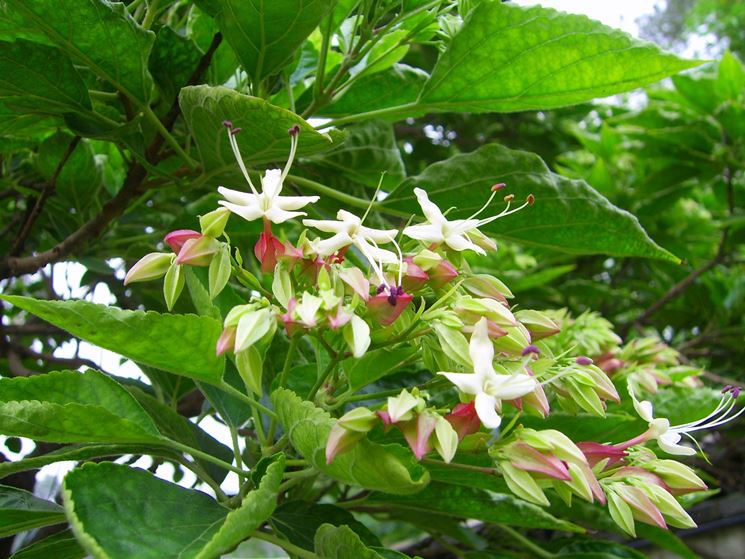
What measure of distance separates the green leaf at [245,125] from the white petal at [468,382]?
30 centimetres

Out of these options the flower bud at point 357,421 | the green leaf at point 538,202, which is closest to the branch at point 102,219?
the green leaf at point 538,202

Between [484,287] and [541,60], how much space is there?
1.09 feet

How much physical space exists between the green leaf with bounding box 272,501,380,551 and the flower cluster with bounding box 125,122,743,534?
0.14 metres

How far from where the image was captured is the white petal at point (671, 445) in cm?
67

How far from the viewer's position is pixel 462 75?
894 millimetres

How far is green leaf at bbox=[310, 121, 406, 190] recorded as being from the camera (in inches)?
41.8

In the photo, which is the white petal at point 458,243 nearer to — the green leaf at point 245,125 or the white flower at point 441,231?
the white flower at point 441,231

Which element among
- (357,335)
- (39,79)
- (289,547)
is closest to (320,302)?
(357,335)

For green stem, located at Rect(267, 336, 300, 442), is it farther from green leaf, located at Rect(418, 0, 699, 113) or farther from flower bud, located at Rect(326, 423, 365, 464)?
green leaf, located at Rect(418, 0, 699, 113)

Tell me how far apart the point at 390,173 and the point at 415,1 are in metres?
0.28

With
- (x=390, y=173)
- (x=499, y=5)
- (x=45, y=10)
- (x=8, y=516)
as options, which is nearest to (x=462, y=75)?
(x=499, y=5)

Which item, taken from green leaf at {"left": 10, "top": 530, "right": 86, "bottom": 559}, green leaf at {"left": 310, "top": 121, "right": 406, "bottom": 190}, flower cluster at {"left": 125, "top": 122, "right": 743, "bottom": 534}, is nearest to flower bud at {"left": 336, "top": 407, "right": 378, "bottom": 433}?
flower cluster at {"left": 125, "top": 122, "right": 743, "bottom": 534}

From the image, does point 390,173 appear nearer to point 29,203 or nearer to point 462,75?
point 462,75

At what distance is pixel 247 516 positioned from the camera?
54cm
